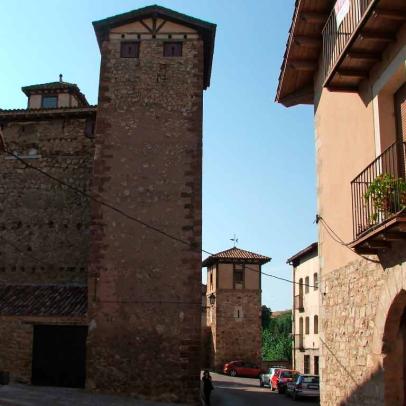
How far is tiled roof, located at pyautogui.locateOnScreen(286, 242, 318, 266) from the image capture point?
3817 cm

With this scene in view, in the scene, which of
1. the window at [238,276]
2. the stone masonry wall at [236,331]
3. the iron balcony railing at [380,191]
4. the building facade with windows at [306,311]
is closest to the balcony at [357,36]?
the iron balcony railing at [380,191]

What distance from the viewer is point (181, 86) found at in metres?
21.0

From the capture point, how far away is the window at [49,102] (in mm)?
27739

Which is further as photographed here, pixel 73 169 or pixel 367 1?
pixel 73 169

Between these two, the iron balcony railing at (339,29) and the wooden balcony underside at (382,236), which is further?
the iron balcony railing at (339,29)

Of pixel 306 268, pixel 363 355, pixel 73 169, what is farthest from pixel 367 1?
pixel 306 268

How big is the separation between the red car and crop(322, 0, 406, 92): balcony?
116 feet

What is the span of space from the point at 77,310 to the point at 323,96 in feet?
38.0

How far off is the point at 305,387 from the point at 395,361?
19.0m

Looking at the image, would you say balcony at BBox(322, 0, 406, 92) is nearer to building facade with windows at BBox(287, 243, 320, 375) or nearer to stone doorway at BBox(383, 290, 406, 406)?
stone doorway at BBox(383, 290, 406, 406)

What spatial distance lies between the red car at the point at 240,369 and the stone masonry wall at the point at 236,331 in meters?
1.30

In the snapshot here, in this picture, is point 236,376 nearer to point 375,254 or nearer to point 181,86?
point 181,86

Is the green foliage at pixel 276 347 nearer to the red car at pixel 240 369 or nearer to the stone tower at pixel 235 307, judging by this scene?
Answer: the stone tower at pixel 235 307

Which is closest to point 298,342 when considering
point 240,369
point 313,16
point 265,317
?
point 240,369
